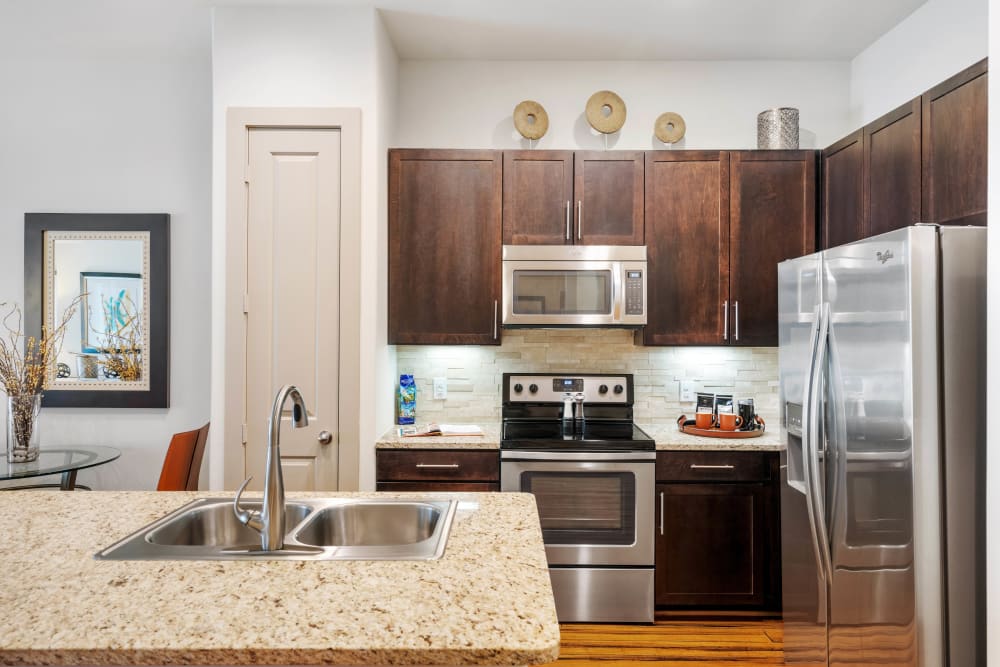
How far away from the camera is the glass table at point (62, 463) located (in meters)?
2.64

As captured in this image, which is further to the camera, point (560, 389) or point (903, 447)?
point (560, 389)

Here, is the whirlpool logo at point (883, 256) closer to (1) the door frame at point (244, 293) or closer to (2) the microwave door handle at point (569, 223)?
(2) the microwave door handle at point (569, 223)

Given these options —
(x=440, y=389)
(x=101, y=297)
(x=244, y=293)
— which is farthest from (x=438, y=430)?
(x=101, y=297)

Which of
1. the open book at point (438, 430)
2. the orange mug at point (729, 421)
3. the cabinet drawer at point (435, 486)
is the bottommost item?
the cabinet drawer at point (435, 486)

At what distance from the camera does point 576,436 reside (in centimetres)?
295

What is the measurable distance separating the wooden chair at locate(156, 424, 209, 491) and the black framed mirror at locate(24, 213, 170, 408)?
0.66 metres

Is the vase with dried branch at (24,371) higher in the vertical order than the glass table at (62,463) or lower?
higher

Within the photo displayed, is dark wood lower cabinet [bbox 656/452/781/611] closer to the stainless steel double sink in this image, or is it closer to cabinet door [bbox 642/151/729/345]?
cabinet door [bbox 642/151/729/345]

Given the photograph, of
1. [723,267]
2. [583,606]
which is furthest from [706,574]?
[723,267]

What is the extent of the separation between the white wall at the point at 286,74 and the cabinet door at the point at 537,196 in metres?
0.72

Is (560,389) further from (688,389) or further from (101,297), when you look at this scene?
(101,297)

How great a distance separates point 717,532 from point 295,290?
2.20m

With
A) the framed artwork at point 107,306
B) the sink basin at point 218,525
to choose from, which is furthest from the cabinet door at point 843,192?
the framed artwork at point 107,306

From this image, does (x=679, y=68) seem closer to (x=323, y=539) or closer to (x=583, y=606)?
(x=583, y=606)
